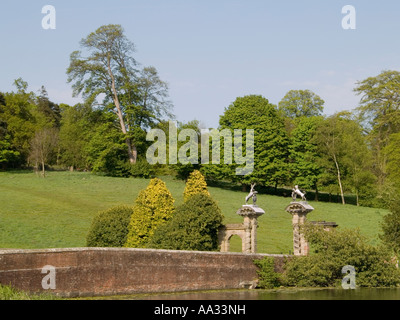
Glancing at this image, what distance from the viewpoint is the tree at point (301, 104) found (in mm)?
96562

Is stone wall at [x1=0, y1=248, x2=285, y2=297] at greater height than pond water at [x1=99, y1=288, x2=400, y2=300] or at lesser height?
greater

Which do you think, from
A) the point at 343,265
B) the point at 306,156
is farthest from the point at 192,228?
the point at 306,156

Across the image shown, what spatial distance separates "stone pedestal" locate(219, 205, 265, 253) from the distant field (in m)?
5.89

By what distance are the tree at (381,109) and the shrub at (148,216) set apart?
4039 cm

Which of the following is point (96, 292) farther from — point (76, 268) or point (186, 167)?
point (186, 167)

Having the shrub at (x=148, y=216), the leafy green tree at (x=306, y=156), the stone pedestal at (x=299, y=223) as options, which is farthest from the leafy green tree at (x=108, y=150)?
the stone pedestal at (x=299, y=223)

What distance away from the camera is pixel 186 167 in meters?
68.1

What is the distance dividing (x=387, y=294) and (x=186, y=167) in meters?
44.0

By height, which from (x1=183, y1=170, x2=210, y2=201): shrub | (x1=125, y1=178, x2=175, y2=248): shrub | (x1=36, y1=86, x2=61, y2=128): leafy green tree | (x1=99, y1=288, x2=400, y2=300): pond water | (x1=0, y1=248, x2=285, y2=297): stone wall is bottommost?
(x1=99, y1=288, x2=400, y2=300): pond water

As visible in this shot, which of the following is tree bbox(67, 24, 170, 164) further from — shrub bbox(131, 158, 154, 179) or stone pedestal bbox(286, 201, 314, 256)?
stone pedestal bbox(286, 201, 314, 256)

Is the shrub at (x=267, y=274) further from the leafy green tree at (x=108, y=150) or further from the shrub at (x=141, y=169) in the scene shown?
the shrub at (x=141, y=169)

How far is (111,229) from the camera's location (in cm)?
3462

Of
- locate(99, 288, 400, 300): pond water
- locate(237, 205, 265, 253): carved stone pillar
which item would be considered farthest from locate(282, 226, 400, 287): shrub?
locate(237, 205, 265, 253): carved stone pillar

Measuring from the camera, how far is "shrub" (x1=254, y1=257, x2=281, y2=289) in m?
28.3
